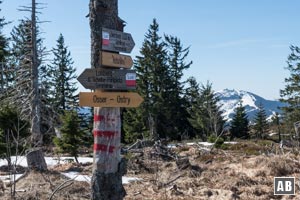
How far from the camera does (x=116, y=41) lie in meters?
5.64

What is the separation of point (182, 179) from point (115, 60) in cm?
664

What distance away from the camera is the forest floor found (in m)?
8.93

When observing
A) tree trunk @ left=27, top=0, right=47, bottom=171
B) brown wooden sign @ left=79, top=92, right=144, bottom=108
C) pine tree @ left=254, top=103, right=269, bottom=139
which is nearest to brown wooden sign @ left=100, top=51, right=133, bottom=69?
brown wooden sign @ left=79, top=92, right=144, bottom=108

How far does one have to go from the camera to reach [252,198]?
8.83 m

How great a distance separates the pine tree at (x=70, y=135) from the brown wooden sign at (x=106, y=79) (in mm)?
12471

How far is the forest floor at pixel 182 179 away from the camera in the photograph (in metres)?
8.93

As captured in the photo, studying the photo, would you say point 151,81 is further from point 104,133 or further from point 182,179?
point 104,133

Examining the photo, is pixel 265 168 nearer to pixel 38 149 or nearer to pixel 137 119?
pixel 38 149

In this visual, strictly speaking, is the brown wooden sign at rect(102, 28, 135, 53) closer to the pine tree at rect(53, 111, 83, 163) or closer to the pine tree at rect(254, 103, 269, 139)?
the pine tree at rect(53, 111, 83, 163)

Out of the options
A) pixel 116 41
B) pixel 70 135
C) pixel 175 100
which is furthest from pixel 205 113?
pixel 116 41

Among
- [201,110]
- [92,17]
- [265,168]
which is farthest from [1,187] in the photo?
[201,110]

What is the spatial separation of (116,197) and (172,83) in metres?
40.7

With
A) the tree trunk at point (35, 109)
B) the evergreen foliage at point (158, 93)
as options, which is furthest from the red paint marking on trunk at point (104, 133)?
the evergreen foliage at point (158, 93)

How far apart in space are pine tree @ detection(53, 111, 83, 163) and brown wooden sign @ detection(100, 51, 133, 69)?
12.4 metres
